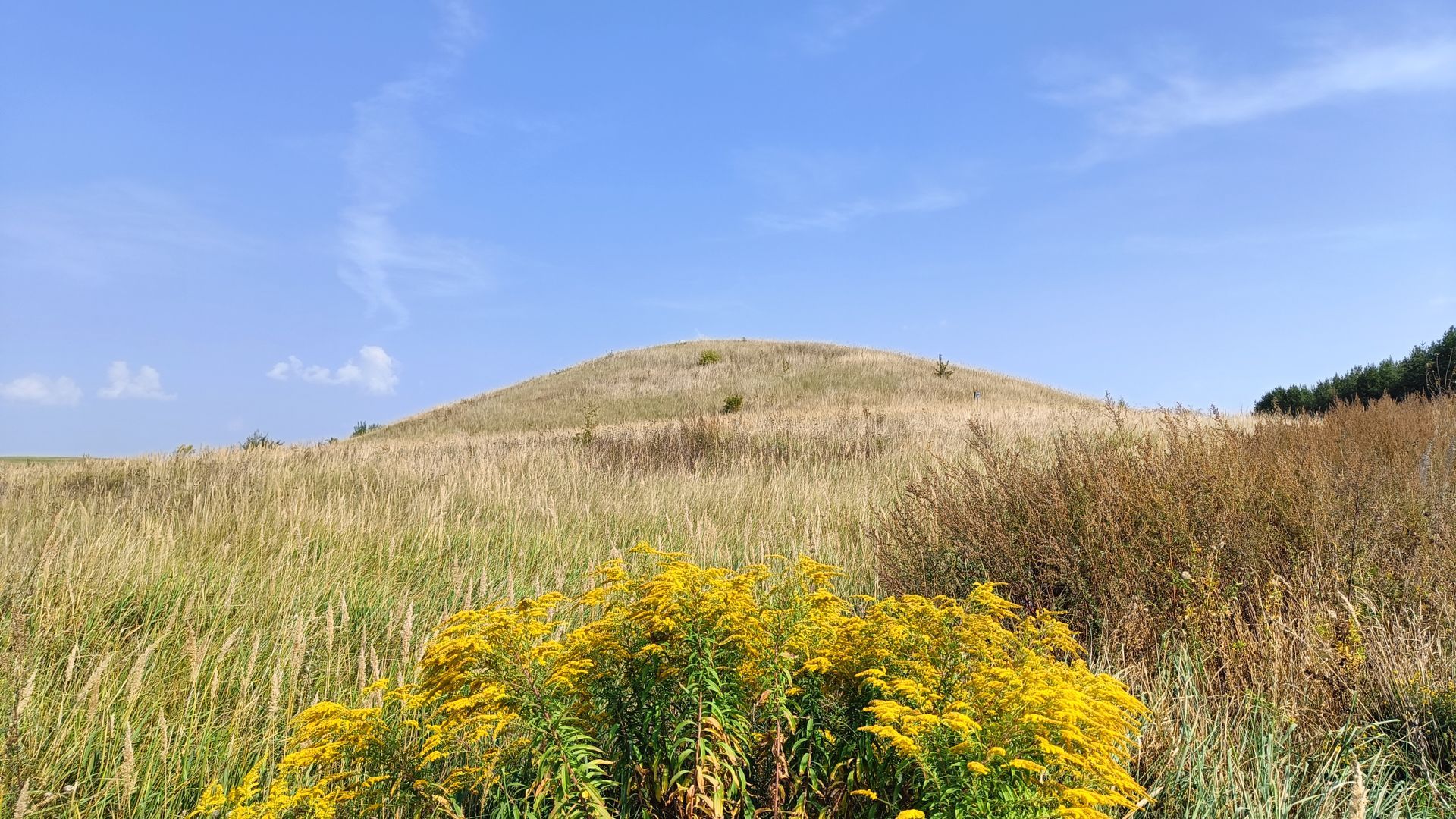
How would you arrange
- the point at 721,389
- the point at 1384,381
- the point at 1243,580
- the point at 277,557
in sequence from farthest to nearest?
the point at 721,389 → the point at 1384,381 → the point at 277,557 → the point at 1243,580

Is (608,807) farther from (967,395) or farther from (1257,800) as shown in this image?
(967,395)

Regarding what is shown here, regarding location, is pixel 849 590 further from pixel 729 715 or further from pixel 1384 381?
pixel 1384 381

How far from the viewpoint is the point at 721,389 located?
31984mm

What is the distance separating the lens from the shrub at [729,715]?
1690mm

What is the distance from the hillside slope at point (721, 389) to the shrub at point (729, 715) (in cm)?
2125

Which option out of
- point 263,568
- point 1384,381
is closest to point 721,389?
point 1384,381

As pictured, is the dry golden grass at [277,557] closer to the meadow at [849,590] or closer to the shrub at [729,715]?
the meadow at [849,590]

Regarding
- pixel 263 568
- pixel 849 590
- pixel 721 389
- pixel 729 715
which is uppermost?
pixel 721 389

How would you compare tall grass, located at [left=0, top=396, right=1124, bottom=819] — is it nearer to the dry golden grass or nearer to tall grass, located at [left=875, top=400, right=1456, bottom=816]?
the dry golden grass

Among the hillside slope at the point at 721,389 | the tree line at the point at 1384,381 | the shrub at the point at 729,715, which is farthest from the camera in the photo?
the hillside slope at the point at 721,389

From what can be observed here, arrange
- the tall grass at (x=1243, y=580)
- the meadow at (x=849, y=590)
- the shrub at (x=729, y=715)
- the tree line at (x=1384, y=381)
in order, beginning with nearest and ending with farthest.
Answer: the shrub at (x=729, y=715)
the meadow at (x=849, y=590)
the tall grass at (x=1243, y=580)
the tree line at (x=1384, y=381)

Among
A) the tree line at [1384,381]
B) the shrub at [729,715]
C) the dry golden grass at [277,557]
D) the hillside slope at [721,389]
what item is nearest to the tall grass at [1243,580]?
the dry golden grass at [277,557]

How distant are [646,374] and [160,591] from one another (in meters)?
32.9

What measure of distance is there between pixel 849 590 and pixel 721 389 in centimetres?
2748
